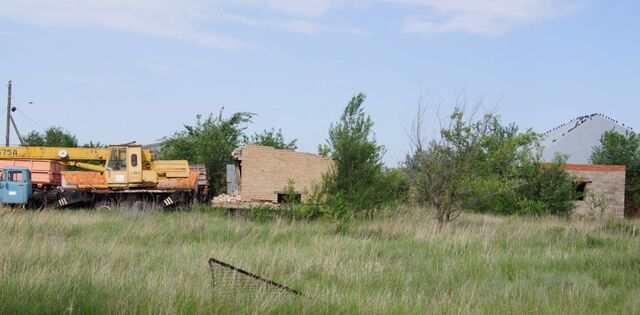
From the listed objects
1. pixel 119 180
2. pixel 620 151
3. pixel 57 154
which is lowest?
pixel 119 180

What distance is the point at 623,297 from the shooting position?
10.0 meters

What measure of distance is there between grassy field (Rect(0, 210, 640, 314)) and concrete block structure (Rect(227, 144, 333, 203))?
474 inches

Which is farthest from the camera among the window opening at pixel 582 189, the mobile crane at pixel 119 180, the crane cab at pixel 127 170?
the window opening at pixel 582 189

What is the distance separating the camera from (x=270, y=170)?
32.4 metres

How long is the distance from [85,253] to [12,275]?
335 centimetres

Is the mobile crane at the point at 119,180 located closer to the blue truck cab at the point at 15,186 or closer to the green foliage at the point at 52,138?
the blue truck cab at the point at 15,186

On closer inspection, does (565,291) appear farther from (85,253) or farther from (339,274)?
(85,253)

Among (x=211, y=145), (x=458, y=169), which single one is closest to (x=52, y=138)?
(x=211, y=145)

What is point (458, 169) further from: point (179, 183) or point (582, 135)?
point (582, 135)

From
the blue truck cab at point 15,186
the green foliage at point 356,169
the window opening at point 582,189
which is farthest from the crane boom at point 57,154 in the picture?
the window opening at point 582,189

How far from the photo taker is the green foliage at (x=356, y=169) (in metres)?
22.2

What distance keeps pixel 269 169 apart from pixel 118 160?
6685mm

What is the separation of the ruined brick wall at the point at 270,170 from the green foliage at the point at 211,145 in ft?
15.9

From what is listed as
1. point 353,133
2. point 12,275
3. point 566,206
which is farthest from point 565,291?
point 566,206
